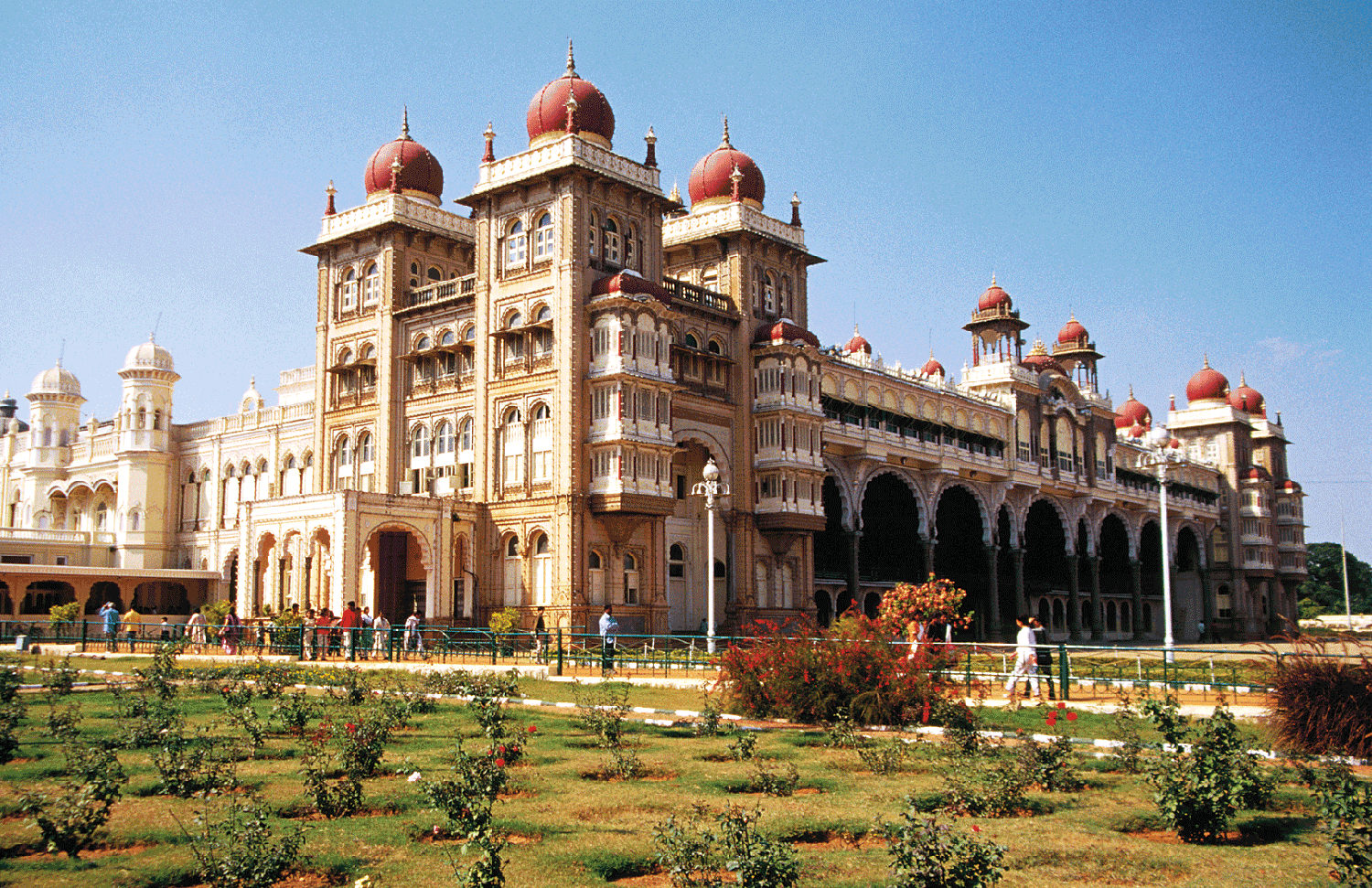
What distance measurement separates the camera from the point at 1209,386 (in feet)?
285

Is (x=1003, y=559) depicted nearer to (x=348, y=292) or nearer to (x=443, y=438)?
(x=443, y=438)

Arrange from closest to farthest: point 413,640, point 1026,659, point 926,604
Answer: point 1026,659, point 926,604, point 413,640

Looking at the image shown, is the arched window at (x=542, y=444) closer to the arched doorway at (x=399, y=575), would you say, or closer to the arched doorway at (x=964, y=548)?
the arched doorway at (x=399, y=575)

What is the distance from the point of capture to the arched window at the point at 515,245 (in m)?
42.2

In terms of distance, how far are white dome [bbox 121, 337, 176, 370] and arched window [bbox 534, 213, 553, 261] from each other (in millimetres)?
28926

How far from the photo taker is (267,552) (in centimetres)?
4256

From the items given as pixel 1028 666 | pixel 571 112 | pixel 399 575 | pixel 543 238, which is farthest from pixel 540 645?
pixel 571 112

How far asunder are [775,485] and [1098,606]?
33822 millimetres

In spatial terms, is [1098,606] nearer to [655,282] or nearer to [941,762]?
[655,282]

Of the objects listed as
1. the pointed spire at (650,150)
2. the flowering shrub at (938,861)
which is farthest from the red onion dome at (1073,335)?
the flowering shrub at (938,861)

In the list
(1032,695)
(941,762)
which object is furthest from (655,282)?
(941,762)

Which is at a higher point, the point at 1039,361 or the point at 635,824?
the point at 1039,361

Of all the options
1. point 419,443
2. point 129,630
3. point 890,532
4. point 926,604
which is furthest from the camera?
point 890,532

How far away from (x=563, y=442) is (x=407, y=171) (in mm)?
15808
